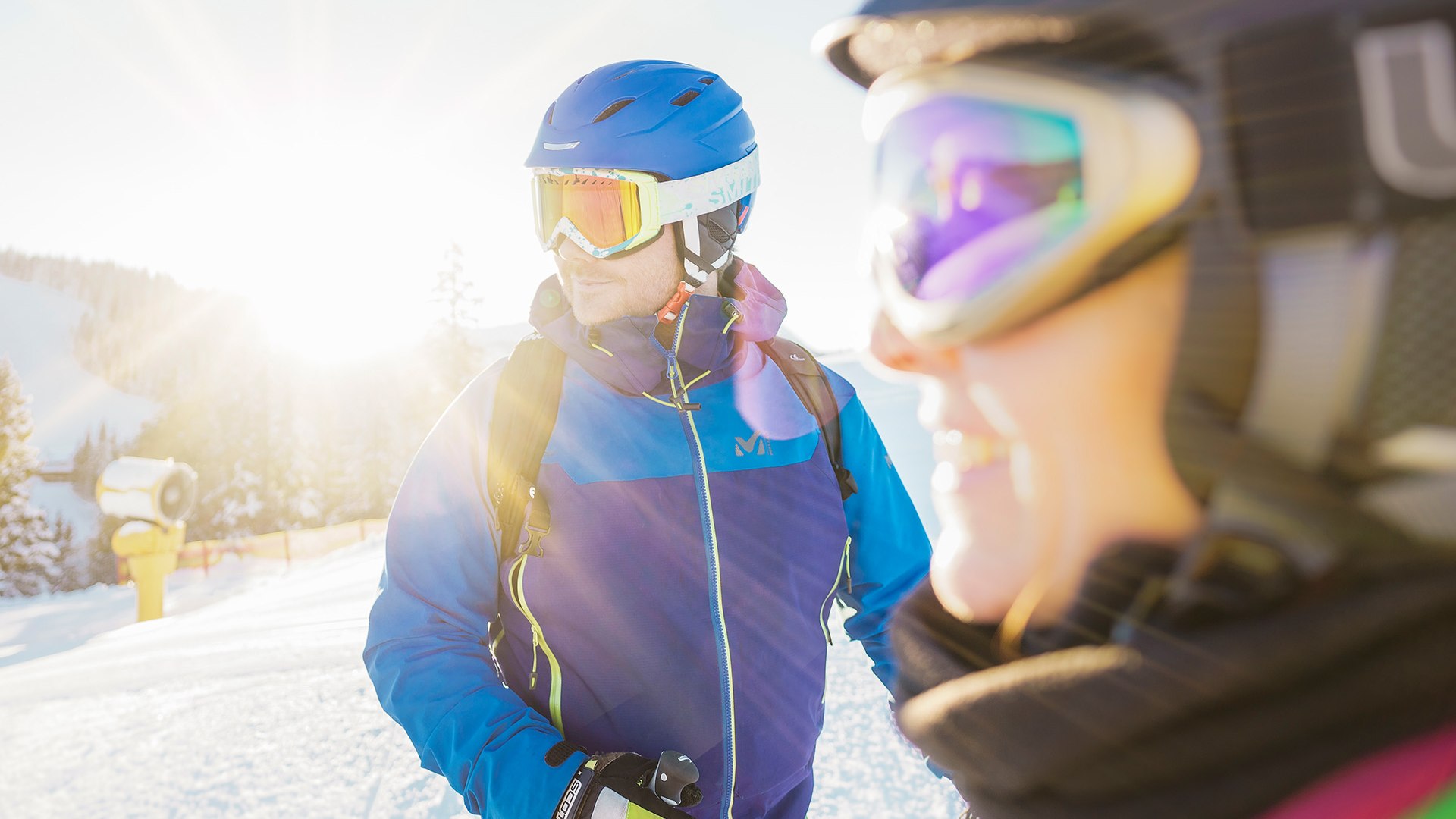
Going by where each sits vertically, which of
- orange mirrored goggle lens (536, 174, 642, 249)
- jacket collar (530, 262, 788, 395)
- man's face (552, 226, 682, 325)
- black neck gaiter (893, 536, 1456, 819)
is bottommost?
black neck gaiter (893, 536, 1456, 819)

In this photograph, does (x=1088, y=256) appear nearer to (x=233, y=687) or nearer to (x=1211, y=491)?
(x=1211, y=491)

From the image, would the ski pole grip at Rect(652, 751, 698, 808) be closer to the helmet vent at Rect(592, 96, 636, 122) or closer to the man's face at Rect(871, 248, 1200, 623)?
the man's face at Rect(871, 248, 1200, 623)

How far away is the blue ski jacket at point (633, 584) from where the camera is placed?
1929 millimetres

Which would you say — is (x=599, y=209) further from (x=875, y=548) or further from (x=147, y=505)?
(x=147, y=505)

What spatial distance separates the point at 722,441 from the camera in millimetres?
2123

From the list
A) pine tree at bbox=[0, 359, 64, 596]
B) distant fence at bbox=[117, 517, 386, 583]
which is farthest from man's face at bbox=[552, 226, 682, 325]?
pine tree at bbox=[0, 359, 64, 596]

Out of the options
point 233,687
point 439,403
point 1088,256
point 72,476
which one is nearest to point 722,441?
point 1088,256

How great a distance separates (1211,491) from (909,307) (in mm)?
349

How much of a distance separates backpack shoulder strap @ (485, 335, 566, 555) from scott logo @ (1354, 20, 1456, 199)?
5.98 ft

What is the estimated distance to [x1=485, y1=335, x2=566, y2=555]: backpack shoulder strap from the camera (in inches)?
78.1

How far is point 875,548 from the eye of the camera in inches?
92.4

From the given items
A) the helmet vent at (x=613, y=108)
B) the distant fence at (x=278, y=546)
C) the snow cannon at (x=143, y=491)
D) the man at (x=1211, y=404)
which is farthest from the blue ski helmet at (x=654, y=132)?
the distant fence at (x=278, y=546)

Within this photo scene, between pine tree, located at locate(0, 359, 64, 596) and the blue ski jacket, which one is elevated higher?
the blue ski jacket

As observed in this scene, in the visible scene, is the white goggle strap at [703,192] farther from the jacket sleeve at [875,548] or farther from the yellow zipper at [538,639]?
the yellow zipper at [538,639]
